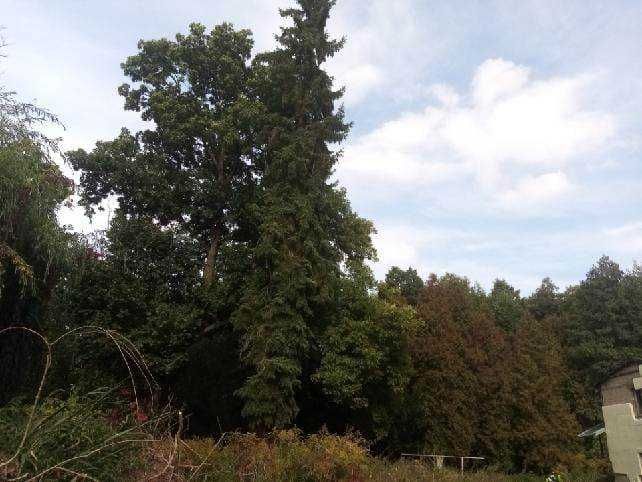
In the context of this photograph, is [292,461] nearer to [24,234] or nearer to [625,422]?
[24,234]

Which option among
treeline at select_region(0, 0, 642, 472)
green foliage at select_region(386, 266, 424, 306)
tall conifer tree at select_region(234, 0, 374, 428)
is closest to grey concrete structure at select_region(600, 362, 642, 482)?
treeline at select_region(0, 0, 642, 472)

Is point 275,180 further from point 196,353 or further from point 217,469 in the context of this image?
point 217,469

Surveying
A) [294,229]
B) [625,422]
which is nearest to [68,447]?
[294,229]

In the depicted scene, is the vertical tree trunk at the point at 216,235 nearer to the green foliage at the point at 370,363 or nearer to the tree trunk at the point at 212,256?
the tree trunk at the point at 212,256

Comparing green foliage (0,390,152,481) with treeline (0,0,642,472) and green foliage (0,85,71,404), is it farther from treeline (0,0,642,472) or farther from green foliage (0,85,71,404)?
treeline (0,0,642,472)

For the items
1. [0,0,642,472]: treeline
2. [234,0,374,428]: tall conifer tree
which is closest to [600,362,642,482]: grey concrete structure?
[0,0,642,472]: treeline

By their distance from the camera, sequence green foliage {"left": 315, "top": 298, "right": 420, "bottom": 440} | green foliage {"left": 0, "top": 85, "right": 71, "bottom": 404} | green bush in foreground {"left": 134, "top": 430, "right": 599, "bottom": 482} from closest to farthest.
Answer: green foliage {"left": 0, "top": 85, "right": 71, "bottom": 404} < green bush in foreground {"left": 134, "top": 430, "right": 599, "bottom": 482} < green foliage {"left": 315, "top": 298, "right": 420, "bottom": 440}

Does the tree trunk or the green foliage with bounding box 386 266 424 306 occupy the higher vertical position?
the green foliage with bounding box 386 266 424 306

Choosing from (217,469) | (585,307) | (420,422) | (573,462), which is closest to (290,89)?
(217,469)

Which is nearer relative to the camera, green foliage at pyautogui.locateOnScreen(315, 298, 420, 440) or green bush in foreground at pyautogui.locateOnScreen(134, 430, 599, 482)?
green bush in foreground at pyautogui.locateOnScreen(134, 430, 599, 482)

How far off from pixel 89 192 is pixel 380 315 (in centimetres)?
1167

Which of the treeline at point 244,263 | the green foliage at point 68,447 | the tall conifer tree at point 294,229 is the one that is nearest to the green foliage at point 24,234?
the treeline at point 244,263

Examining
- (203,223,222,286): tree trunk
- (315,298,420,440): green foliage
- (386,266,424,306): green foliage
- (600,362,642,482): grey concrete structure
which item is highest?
(386,266,424,306): green foliage

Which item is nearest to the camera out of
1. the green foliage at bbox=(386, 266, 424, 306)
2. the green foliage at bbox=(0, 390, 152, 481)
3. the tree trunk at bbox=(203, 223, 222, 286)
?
the green foliage at bbox=(0, 390, 152, 481)
